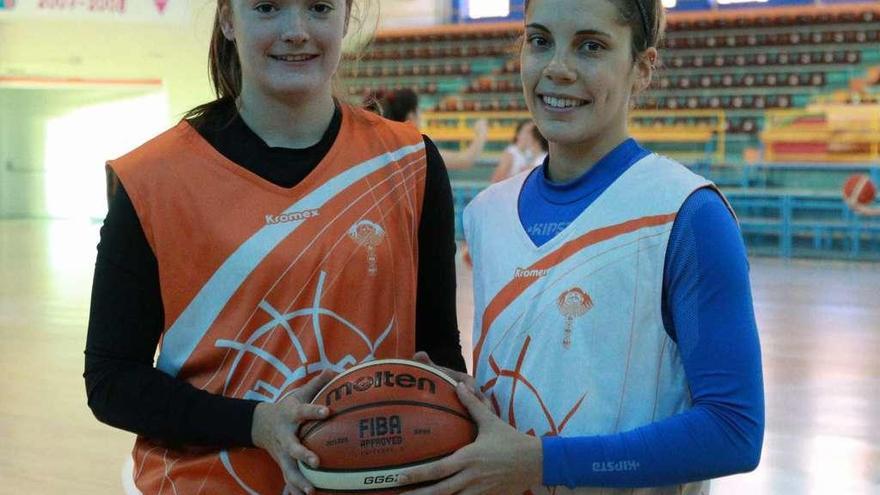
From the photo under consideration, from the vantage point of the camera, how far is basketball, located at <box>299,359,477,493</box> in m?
1.17

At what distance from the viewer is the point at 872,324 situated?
643 centimetres

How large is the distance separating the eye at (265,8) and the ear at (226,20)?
8 centimetres

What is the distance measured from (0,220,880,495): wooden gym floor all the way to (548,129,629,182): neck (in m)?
2.17

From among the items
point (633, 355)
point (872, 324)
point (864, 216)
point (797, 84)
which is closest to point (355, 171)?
point (633, 355)

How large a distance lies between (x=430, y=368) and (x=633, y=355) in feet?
0.74

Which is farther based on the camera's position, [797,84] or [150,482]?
[797,84]

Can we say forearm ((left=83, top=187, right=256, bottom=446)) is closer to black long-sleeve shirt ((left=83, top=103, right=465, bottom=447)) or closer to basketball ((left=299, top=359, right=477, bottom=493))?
black long-sleeve shirt ((left=83, top=103, right=465, bottom=447))

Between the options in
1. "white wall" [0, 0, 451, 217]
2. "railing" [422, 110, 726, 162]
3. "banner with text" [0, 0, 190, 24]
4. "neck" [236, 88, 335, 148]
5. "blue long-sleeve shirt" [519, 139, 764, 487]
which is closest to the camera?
"blue long-sleeve shirt" [519, 139, 764, 487]

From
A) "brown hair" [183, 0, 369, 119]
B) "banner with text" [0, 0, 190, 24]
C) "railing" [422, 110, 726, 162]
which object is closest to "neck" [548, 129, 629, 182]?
"brown hair" [183, 0, 369, 119]

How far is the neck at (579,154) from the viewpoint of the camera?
1.31 m

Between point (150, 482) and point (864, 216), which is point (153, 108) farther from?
point (150, 482)

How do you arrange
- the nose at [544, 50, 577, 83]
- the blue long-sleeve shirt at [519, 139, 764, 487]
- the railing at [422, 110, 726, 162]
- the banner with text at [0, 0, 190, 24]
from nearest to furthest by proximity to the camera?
the blue long-sleeve shirt at [519, 139, 764, 487]
the nose at [544, 50, 577, 83]
the banner with text at [0, 0, 190, 24]
the railing at [422, 110, 726, 162]

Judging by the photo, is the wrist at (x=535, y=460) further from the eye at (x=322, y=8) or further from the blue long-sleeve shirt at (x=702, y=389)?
the eye at (x=322, y=8)

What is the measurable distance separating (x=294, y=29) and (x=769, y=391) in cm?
373
